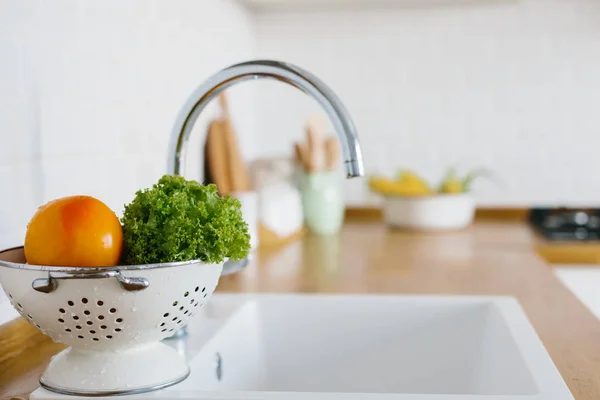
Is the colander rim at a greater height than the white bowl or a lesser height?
greater

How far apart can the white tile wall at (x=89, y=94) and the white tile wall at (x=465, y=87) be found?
0.78m

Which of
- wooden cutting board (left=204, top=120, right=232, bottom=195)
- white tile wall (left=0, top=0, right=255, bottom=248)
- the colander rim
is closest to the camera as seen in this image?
the colander rim

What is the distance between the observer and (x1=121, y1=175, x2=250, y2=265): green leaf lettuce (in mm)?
756

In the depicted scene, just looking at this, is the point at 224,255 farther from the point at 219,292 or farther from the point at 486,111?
the point at 486,111

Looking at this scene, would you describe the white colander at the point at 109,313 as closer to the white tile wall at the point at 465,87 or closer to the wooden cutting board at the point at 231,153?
the wooden cutting board at the point at 231,153

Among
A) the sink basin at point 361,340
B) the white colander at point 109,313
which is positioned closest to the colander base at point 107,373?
the white colander at point 109,313

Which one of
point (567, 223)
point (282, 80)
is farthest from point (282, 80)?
point (567, 223)

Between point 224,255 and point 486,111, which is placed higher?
point 486,111

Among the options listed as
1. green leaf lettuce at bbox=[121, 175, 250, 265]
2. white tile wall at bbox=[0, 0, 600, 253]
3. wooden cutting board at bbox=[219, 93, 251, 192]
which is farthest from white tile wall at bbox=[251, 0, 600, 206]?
green leaf lettuce at bbox=[121, 175, 250, 265]

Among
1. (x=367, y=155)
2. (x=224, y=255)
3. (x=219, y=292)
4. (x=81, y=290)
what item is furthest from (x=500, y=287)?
(x=367, y=155)

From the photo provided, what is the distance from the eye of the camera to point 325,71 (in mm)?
2689

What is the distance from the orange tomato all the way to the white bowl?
1.67m

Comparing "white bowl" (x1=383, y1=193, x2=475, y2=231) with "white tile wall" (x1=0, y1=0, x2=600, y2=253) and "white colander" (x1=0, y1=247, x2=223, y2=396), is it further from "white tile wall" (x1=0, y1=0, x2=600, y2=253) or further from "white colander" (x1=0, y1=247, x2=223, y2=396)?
"white colander" (x1=0, y1=247, x2=223, y2=396)

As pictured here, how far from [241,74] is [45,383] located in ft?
1.38
